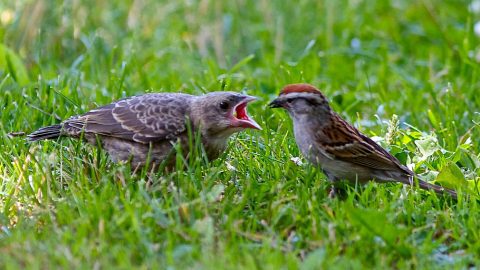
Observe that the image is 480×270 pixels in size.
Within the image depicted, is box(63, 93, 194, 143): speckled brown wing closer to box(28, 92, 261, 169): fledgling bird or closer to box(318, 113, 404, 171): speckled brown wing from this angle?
box(28, 92, 261, 169): fledgling bird

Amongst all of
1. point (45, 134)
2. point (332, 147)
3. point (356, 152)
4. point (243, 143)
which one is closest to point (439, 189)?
point (356, 152)

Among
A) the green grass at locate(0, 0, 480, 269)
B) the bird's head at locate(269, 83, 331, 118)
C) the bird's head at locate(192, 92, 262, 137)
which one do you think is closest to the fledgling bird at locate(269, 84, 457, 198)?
the bird's head at locate(269, 83, 331, 118)

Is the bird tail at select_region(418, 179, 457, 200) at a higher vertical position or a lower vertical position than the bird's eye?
lower

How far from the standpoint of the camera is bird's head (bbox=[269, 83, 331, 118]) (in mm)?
6434

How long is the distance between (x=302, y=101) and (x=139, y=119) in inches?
47.3

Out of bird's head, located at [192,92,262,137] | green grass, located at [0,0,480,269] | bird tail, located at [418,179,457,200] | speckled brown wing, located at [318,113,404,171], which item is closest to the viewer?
green grass, located at [0,0,480,269]

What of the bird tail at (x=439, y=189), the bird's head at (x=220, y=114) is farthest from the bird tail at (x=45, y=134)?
the bird tail at (x=439, y=189)

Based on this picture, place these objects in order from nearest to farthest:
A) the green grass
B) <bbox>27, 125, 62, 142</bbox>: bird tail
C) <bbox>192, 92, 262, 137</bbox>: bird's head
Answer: the green grass
<bbox>192, 92, 262, 137</bbox>: bird's head
<bbox>27, 125, 62, 142</bbox>: bird tail

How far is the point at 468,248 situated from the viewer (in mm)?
5418

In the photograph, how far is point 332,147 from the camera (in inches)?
251

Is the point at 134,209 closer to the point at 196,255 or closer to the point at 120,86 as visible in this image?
the point at 196,255

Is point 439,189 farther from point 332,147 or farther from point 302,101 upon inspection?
point 302,101

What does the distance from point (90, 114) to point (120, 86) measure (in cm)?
116

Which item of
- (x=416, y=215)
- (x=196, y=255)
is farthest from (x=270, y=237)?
(x=416, y=215)
